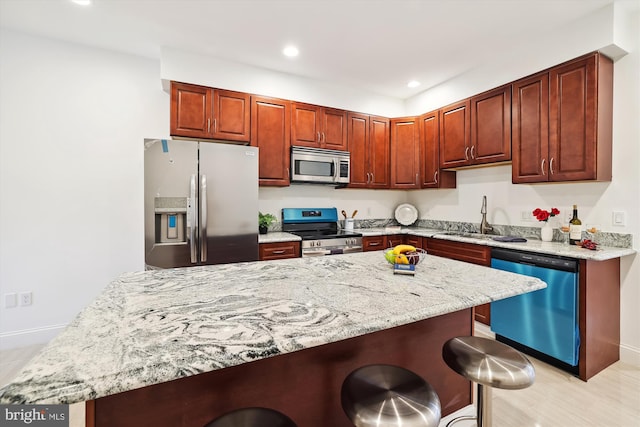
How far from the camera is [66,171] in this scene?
285cm

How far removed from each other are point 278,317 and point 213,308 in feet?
0.81

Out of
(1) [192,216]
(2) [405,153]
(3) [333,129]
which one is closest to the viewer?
(1) [192,216]

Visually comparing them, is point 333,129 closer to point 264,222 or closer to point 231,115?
point 231,115

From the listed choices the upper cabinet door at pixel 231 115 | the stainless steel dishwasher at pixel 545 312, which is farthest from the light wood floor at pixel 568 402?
the upper cabinet door at pixel 231 115

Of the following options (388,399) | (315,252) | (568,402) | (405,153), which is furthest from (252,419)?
(405,153)

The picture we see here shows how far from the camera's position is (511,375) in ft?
3.56

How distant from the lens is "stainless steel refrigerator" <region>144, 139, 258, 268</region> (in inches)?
100

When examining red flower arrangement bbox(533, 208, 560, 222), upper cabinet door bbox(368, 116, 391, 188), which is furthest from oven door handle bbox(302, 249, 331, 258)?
red flower arrangement bbox(533, 208, 560, 222)

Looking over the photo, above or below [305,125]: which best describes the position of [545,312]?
below

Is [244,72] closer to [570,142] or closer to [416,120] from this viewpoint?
[416,120]

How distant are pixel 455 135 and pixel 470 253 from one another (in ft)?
4.59

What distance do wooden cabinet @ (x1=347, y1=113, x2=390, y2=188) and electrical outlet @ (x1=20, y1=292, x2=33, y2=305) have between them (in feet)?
11.2

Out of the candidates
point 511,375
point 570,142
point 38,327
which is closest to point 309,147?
point 570,142

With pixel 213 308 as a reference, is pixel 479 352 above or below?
below
